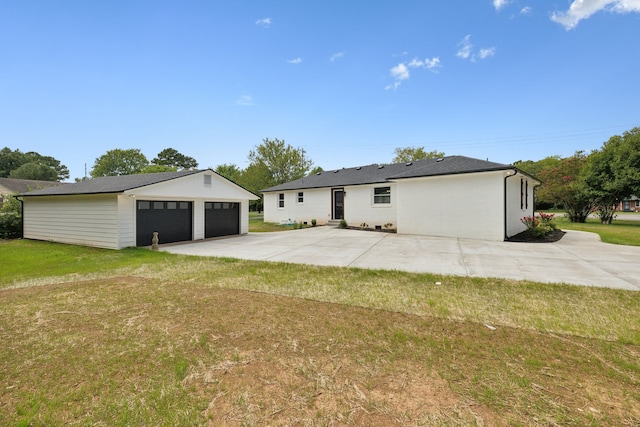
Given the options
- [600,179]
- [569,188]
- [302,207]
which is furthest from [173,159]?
[600,179]

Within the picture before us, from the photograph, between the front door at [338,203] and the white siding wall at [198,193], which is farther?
the front door at [338,203]

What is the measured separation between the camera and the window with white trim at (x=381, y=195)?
16172 millimetres

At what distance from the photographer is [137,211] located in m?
10.8

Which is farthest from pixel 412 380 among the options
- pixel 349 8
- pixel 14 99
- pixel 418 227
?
pixel 14 99

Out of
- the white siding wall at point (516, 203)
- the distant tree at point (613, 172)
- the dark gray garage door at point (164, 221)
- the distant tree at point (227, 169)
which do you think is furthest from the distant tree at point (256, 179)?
the distant tree at point (613, 172)

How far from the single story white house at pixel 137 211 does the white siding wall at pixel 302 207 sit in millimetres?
6037

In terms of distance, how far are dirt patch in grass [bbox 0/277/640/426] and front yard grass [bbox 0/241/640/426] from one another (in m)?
0.02

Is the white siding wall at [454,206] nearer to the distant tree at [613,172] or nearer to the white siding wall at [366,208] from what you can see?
the white siding wall at [366,208]

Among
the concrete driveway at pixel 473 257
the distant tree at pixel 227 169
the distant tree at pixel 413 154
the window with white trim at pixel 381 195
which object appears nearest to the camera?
the concrete driveway at pixel 473 257

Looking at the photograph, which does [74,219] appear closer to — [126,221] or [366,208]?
[126,221]

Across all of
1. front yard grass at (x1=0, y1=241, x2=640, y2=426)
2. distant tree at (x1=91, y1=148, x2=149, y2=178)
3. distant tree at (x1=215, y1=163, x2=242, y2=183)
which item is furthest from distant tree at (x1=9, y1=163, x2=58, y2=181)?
front yard grass at (x1=0, y1=241, x2=640, y2=426)

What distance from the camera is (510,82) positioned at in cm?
1483

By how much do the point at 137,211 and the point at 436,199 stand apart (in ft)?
43.1

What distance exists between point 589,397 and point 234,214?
1457 cm
